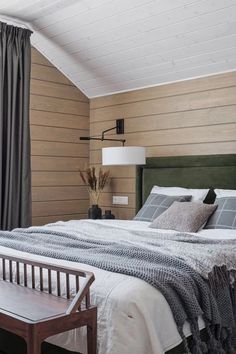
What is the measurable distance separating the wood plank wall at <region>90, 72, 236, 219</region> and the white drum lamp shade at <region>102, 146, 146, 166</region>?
12.3 inches

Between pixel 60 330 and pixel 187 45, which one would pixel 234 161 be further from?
pixel 60 330

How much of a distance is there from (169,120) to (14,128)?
5.08 feet

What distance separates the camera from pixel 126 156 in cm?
439

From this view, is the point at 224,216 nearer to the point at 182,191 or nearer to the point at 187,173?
the point at 182,191

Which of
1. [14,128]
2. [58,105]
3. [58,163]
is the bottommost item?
[58,163]

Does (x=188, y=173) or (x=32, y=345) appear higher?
(x=188, y=173)

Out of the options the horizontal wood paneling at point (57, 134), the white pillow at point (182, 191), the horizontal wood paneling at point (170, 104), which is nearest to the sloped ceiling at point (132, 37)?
→ the horizontal wood paneling at point (170, 104)

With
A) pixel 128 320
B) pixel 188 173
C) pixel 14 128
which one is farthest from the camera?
pixel 14 128

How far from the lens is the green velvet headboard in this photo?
402cm

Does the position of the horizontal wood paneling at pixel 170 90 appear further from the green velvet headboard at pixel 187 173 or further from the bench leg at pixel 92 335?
the bench leg at pixel 92 335

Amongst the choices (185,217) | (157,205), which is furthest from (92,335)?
(157,205)

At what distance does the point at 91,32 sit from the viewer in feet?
14.1

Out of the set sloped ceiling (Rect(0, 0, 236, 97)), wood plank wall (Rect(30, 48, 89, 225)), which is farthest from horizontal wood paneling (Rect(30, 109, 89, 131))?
sloped ceiling (Rect(0, 0, 236, 97))

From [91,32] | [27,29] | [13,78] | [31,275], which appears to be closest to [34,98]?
[13,78]
